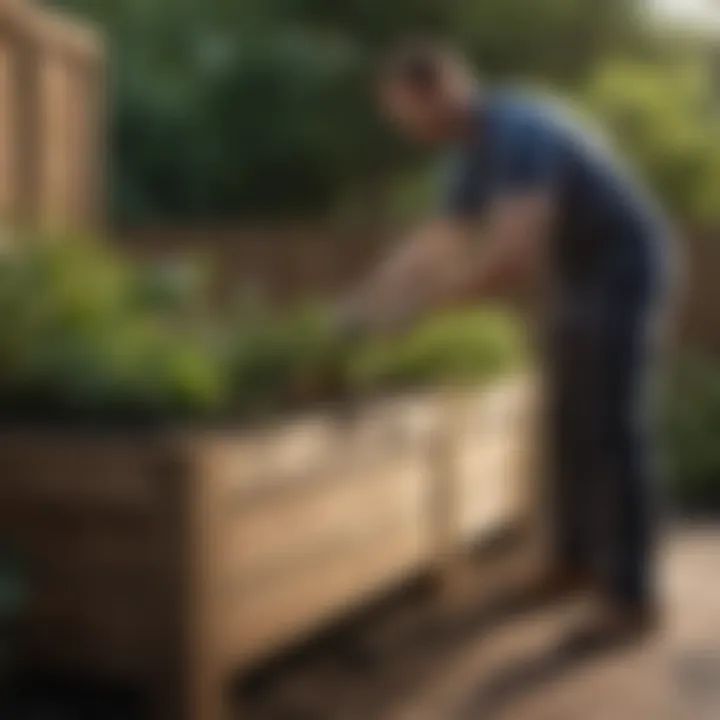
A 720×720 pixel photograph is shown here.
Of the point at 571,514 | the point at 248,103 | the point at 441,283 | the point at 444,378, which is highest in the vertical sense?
the point at 248,103

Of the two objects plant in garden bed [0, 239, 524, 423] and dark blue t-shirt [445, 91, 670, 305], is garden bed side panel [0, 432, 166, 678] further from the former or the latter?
dark blue t-shirt [445, 91, 670, 305]

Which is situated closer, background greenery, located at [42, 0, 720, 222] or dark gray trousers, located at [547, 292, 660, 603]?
dark gray trousers, located at [547, 292, 660, 603]

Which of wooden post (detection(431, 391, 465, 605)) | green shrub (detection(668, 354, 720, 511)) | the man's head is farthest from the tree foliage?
wooden post (detection(431, 391, 465, 605))

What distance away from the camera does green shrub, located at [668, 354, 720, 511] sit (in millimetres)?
3846

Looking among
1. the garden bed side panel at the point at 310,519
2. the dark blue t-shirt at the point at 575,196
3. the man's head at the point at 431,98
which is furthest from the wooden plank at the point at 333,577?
the man's head at the point at 431,98

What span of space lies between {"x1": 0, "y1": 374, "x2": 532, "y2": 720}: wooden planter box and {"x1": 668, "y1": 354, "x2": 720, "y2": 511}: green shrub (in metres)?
2.03

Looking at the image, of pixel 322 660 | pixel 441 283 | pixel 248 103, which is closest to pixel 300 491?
pixel 322 660

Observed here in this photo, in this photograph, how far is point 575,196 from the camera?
2398 mm

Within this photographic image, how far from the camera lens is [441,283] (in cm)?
235

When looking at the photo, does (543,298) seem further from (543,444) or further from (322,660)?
(322,660)

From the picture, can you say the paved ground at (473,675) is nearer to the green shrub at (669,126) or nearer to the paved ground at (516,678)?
the paved ground at (516,678)

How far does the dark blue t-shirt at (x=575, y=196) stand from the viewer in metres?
2.38

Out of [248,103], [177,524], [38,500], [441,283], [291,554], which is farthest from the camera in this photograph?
[248,103]

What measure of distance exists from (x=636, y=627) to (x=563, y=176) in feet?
2.47
